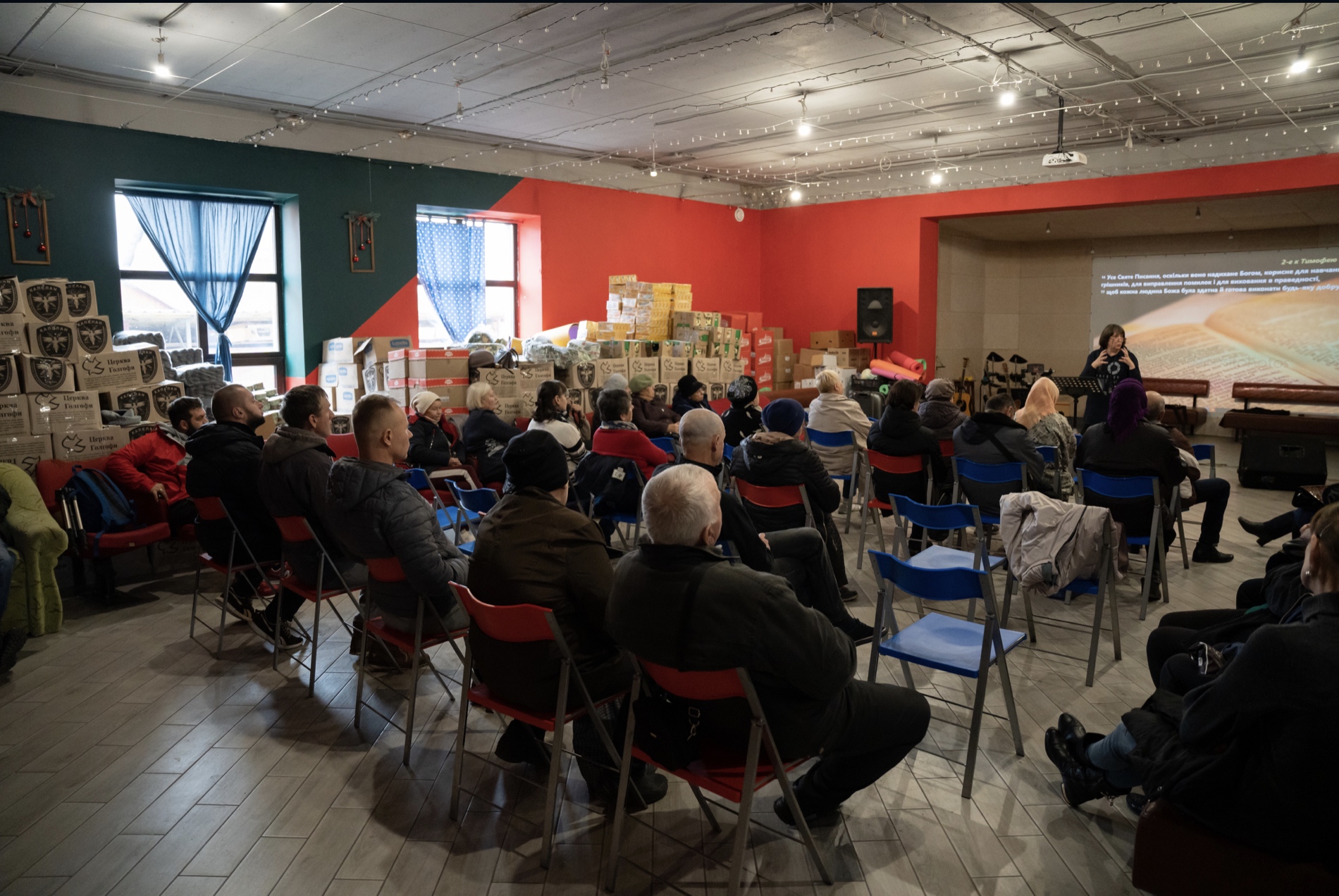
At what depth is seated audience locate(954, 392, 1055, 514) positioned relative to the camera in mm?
4918

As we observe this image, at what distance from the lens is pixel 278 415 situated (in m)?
7.09

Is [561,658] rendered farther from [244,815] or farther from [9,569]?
[9,569]

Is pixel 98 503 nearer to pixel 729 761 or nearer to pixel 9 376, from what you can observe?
pixel 9 376

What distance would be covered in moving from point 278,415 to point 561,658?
5.56 meters

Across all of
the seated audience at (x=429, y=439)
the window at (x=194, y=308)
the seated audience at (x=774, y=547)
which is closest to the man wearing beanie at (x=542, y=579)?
the seated audience at (x=774, y=547)

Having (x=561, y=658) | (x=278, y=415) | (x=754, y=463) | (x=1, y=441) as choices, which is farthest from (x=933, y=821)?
(x=278, y=415)

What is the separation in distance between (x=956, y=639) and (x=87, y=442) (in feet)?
17.9

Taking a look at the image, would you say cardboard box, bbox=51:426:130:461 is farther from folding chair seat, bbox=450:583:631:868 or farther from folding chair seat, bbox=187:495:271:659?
folding chair seat, bbox=450:583:631:868

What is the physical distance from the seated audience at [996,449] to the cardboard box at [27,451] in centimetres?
564

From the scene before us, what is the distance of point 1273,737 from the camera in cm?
189

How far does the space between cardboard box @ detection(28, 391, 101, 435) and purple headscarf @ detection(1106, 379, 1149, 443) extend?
6333 millimetres

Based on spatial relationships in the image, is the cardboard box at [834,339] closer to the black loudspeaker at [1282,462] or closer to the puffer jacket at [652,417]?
the puffer jacket at [652,417]

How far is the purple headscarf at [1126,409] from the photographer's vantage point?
471 cm

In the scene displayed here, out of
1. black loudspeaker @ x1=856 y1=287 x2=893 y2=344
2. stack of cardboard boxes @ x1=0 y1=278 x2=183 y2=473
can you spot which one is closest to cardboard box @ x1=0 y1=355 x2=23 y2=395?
stack of cardboard boxes @ x1=0 y1=278 x2=183 y2=473
